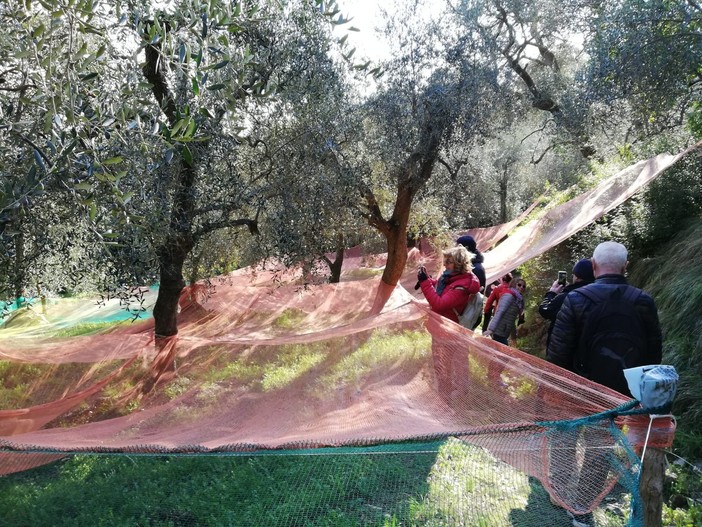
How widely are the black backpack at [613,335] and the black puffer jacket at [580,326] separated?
23 millimetres

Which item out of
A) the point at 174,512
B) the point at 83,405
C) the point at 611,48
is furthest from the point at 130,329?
the point at 611,48

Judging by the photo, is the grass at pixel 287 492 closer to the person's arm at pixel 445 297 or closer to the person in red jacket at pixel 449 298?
the person in red jacket at pixel 449 298

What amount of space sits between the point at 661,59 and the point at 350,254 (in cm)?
817

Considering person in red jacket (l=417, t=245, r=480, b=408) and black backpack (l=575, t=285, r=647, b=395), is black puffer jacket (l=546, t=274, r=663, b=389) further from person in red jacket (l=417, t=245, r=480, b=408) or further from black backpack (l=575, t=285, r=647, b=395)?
person in red jacket (l=417, t=245, r=480, b=408)

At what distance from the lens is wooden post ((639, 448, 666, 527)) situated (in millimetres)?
2506

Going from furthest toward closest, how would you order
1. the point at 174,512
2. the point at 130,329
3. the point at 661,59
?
the point at 661,59
the point at 130,329
the point at 174,512

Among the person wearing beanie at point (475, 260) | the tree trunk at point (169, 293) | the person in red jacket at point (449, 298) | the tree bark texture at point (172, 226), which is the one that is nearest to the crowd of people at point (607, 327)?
the person in red jacket at point (449, 298)

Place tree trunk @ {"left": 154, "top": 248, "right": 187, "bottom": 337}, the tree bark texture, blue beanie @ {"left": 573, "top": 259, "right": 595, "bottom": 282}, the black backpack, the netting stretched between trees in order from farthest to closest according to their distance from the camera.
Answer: tree trunk @ {"left": 154, "top": 248, "right": 187, "bottom": 337}, the tree bark texture, blue beanie @ {"left": 573, "top": 259, "right": 595, "bottom": 282}, the black backpack, the netting stretched between trees

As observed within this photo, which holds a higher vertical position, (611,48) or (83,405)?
(611,48)

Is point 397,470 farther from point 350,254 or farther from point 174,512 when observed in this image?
point 350,254

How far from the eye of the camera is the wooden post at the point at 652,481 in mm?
2506

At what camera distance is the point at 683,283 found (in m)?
6.08

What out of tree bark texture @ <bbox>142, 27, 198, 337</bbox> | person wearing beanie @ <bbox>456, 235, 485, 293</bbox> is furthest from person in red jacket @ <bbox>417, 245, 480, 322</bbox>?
tree bark texture @ <bbox>142, 27, 198, 337</bbox>

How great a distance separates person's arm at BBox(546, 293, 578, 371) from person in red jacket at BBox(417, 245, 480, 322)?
59.0 inches
